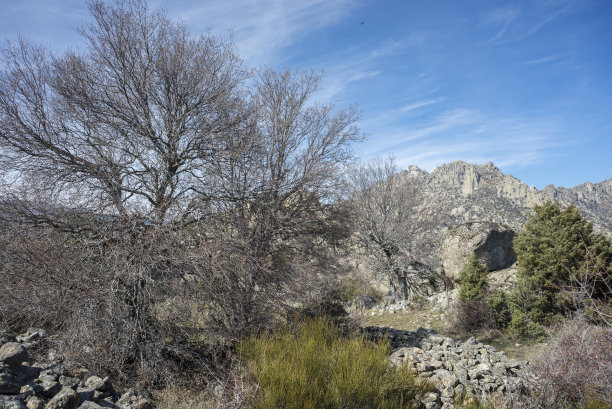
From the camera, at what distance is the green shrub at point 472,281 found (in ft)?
41.2

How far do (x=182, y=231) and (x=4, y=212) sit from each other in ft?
10.1

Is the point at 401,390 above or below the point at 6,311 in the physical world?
below

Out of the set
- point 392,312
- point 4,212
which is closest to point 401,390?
point 4,212

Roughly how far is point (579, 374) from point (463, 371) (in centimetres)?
198

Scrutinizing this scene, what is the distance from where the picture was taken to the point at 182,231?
6.43 metres

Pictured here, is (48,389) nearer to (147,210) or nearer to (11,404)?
(11,404)

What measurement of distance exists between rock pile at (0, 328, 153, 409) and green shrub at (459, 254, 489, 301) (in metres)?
11.4

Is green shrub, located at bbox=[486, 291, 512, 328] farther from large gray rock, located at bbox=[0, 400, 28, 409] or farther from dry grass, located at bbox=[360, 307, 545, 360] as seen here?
large gray rock, located at bbox=[0, 400, 28, 409]

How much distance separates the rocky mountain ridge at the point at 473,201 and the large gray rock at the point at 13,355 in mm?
12670

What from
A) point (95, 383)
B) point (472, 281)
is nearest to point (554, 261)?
point (472, 281)

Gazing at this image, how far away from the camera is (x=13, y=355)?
172 inches

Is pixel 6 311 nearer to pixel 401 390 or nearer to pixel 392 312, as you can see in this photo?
pixel 401 390

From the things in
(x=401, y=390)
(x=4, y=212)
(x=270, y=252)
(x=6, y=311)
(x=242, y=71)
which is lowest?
(x=401, y=390)

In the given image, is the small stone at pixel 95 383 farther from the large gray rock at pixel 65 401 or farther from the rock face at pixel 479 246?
the rock face at pixel 479 246
